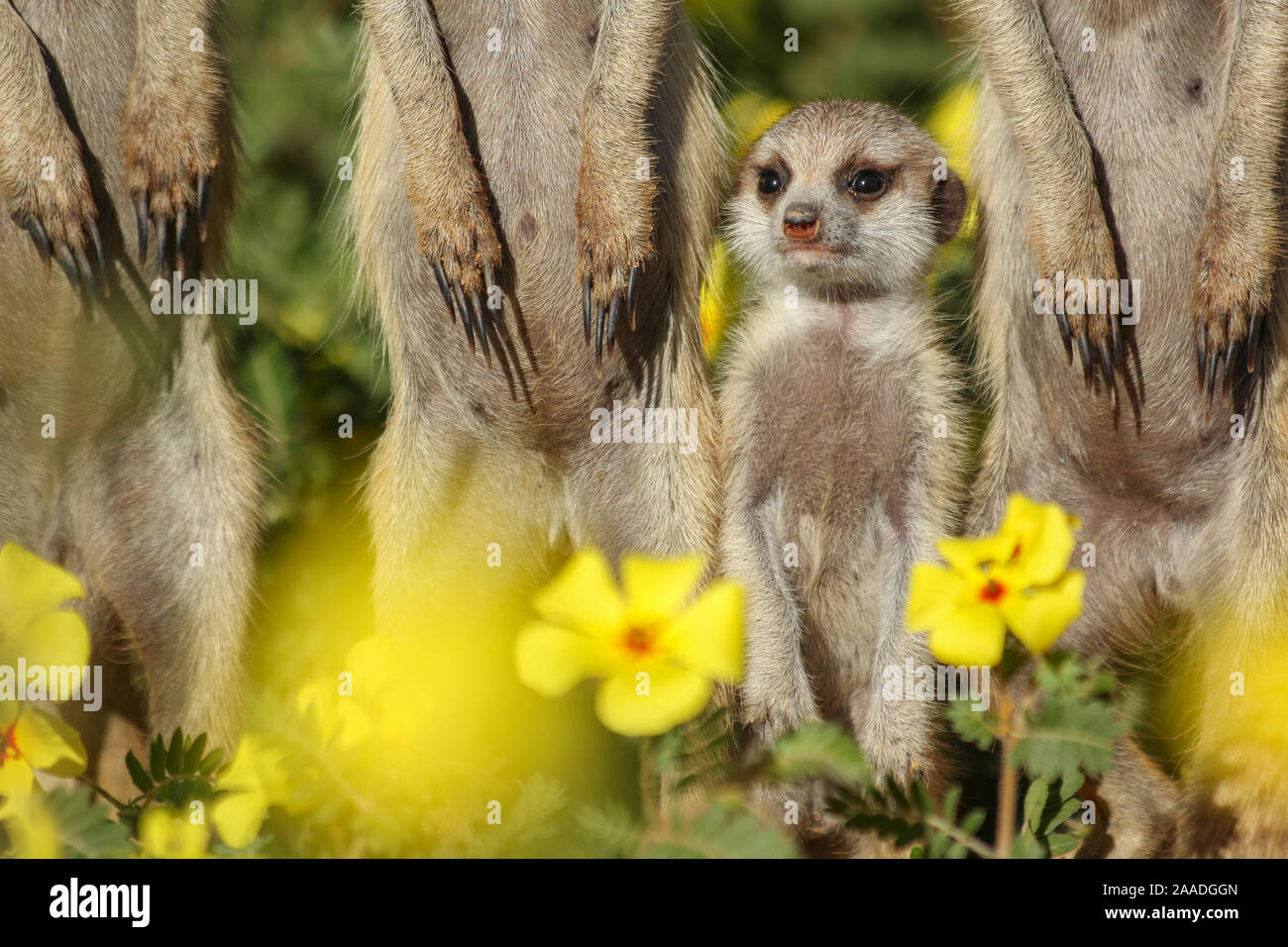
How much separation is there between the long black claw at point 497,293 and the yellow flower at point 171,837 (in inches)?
66.8

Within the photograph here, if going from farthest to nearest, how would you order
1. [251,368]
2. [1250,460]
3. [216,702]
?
1. [251,368]
2. [216,702]
3. [1250,460]

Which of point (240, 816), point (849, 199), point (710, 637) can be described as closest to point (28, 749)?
point (240, 816)

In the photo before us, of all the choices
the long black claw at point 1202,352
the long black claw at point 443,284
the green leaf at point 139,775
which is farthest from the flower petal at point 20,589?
the long black claw at point 1202,352

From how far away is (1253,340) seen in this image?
373 cm

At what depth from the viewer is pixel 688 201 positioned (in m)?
4.17

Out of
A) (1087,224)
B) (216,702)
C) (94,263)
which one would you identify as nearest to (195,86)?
(94,263)

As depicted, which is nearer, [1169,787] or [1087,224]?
[1087,224]

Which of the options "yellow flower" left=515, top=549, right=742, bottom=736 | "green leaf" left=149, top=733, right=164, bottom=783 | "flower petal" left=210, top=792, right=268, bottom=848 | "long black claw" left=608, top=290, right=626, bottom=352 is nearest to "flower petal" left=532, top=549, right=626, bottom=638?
"yellow flower" left=515, top=549, right=742, bottom=736

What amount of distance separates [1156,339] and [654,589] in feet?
6.45

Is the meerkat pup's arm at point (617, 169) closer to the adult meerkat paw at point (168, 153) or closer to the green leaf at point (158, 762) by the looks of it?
the adult meerkat paw at point (168, 153)

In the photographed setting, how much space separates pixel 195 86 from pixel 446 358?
1027 mm

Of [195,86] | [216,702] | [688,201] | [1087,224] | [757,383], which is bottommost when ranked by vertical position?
[216,702]

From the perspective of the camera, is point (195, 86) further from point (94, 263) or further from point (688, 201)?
point (688, 201)

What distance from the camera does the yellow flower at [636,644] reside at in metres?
2.50
